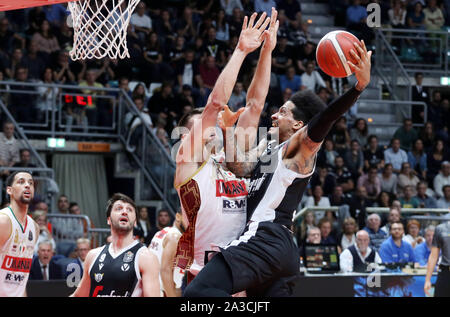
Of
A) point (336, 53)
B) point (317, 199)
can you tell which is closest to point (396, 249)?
point (317, 199)

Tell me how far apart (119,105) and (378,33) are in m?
5.99

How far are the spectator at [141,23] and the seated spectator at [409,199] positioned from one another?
17.5ft

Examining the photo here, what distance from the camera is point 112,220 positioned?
680 centimetres

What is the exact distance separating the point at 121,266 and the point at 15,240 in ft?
5.25

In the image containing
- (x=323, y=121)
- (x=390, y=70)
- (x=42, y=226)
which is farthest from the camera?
(x=390, y=70)

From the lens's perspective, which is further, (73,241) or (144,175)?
(144,175)

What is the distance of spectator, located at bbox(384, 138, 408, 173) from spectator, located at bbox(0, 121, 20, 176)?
22.0 ft

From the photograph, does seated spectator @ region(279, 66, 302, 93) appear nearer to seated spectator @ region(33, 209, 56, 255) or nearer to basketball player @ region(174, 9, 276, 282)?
seated spectator @ region(33, 209, 56, 255)

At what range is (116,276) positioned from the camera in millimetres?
6586

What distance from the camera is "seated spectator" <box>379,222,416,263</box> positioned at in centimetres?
1155

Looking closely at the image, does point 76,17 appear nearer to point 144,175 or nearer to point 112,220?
point 112,220

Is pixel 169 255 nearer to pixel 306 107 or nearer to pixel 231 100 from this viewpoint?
pixel 306 107

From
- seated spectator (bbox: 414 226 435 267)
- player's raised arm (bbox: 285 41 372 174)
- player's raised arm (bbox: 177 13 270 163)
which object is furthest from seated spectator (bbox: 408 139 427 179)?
player's raised arm (bbox: 285 41 372 174)

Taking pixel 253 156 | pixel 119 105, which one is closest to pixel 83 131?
pixel 119 105
